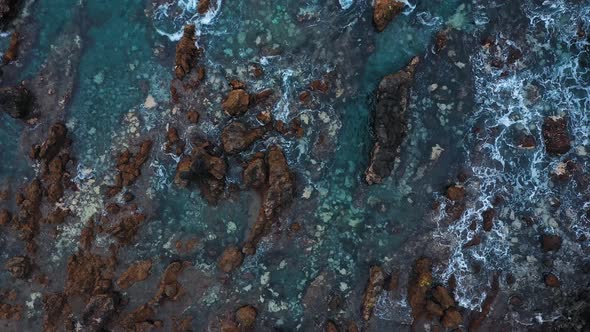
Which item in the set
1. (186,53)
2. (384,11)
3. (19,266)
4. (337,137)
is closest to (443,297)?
(337,137)

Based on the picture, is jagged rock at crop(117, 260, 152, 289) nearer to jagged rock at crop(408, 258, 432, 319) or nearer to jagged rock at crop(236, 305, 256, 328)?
jagged rock at crop(236, 305, 256, 328)

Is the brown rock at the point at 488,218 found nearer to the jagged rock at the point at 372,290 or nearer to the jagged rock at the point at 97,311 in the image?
the jagged rock at the point at 372,290

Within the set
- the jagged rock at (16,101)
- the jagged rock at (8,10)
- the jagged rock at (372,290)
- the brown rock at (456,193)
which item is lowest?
the jagged rock at (372,290)

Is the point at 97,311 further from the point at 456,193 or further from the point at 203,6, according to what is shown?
the point at 456,193

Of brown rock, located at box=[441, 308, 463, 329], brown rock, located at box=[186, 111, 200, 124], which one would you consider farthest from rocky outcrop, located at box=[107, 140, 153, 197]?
brown rock, located at box=[441, 308, 463, 329]

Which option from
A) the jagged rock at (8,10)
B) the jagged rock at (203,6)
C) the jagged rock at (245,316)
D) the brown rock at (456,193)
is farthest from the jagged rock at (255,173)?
the jagged rock at (8,10)

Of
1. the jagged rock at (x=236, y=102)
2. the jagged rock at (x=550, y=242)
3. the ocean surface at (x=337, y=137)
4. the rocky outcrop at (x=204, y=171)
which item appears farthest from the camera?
the jagged rock at (x=550, y=242)

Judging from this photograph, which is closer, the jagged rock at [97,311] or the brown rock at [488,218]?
the jagged rock at [97,311]
